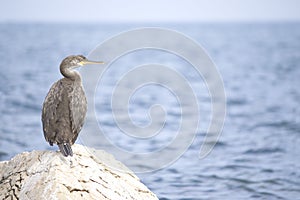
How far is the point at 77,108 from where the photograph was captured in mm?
8680

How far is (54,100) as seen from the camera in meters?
8.64

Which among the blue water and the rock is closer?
the rock

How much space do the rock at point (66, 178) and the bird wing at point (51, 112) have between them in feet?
0.87

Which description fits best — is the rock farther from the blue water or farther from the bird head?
the blue water

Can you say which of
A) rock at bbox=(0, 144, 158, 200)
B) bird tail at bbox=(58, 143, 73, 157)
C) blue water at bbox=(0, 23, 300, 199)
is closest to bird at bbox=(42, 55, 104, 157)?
bird tail at bbox=(58, 143, 73, 157)

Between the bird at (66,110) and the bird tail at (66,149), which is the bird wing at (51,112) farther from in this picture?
the bird tail at (66,149)

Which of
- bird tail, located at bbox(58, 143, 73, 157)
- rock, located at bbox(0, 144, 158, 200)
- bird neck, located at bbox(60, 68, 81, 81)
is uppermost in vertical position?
bird neck, located at bbox(60, 68, 81, 81)

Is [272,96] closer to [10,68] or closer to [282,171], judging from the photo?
[282,171]

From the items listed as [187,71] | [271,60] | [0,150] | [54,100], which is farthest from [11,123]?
[271,60]

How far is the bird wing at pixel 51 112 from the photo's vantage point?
336 inches

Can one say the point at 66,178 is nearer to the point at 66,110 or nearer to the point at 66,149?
the point at 66,149

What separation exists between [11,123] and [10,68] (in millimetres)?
26172

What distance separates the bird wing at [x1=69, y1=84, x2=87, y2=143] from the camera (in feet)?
28.2

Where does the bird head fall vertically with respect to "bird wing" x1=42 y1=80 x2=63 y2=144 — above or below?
above
